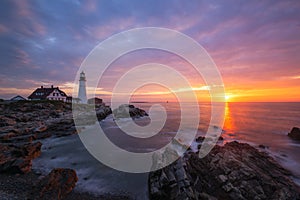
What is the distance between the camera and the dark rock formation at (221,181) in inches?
225

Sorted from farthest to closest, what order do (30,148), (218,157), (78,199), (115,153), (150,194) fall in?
1. (115,153)
2. (30,148)
3. (218,157)
4. (150,194)
5. (78,199)

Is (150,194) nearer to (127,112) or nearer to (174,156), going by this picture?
(174,156)

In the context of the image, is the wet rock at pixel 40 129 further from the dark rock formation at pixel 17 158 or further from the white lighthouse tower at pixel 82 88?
the white lighthouse tower at pixel 82 88

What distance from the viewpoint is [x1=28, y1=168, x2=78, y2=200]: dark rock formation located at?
5.36 meters

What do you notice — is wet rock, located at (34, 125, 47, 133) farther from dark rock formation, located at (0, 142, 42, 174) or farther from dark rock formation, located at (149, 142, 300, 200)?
dark rock formation, located at (149, 142, 300, 200)

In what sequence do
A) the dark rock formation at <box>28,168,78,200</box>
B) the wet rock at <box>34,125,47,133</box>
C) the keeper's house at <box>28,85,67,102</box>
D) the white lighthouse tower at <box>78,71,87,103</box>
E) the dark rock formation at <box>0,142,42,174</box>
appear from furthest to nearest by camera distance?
the white lighthouse tower at <box>78,71,87,103</box>
the keeper's house at <box>28,85,67,102</box>
the wet rock at <box>34,125,47,133</box>
the dark rock formation at <box>0,142,42,174</box>
the dark rock formation at <box>28,168,78,200</box>

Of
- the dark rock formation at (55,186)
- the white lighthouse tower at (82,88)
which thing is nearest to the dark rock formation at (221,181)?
the dark rock formation at (55,186)

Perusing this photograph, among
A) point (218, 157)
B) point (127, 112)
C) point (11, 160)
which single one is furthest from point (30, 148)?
point (127, 112)

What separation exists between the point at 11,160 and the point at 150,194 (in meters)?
7.46

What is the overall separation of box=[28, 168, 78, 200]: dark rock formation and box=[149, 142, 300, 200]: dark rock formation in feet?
11.5

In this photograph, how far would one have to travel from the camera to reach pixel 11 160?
7422 mm

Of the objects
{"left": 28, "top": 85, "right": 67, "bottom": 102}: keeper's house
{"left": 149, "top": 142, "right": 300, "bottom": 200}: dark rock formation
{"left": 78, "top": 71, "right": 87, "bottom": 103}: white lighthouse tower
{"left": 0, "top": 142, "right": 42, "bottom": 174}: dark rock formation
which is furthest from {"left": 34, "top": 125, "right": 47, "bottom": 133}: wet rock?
{"left": 28, "top": 85, "right": 67, "bottom": 102}: keeper's house

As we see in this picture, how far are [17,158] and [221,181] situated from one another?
422 inches

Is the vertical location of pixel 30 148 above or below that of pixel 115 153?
above
